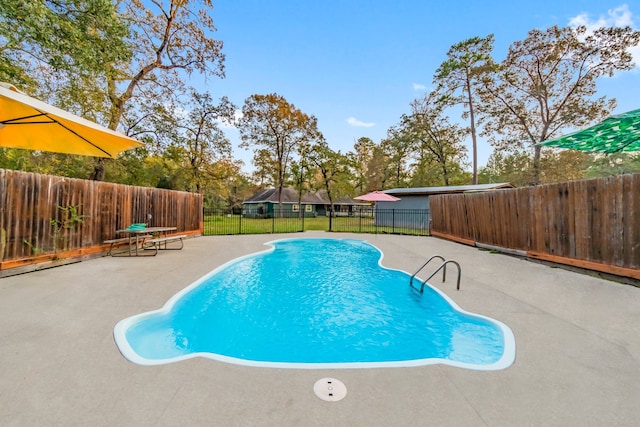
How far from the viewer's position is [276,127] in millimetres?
26891

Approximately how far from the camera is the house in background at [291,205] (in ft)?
109

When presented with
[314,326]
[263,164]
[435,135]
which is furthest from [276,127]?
[314,326]

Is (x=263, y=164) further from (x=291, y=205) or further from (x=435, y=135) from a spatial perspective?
(x=435, y=135)

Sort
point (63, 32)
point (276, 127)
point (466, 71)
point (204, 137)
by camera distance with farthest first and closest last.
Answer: point (276, 127) → point (204, 137) → point (466, 71) → point (63, 32)

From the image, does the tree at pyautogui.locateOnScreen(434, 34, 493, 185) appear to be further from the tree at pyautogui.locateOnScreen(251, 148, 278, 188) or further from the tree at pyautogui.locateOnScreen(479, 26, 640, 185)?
the tree at pyautogui.locateOnScreen(251, 148, 278, 188)

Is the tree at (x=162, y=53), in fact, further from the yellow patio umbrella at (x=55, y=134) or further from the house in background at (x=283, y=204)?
the house in background at (x=283, y=204)

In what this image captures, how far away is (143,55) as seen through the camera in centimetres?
1174

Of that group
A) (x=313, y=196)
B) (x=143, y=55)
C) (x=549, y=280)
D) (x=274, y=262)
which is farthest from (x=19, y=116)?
(x=313, y=196)

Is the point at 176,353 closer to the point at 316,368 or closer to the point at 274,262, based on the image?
the point at 316,368

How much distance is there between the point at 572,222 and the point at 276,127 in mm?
25279

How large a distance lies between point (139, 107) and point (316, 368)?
17.5 m

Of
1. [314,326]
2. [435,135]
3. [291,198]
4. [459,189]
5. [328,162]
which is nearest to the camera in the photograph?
[314,326]

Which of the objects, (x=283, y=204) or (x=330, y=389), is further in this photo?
(x=283, y=204)

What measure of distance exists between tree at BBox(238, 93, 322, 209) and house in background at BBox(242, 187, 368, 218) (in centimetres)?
568
